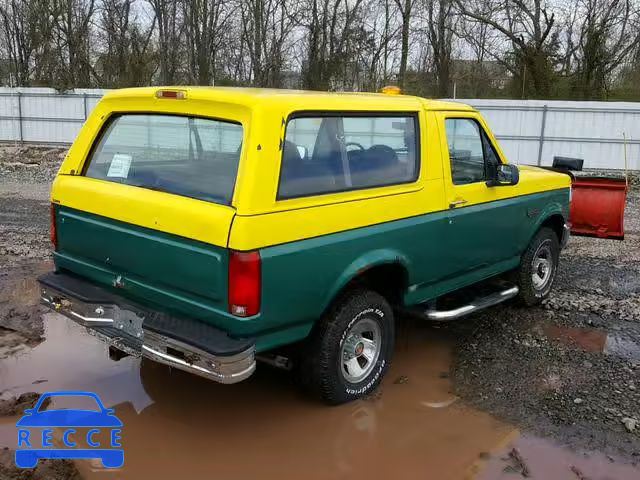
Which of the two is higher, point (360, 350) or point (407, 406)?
point (360, 350)

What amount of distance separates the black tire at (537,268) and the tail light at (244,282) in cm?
339

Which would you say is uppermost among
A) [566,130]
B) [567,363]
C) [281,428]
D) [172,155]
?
[566,130]

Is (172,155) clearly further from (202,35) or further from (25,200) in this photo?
(202,35)

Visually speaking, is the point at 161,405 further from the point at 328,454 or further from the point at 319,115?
the point at 319,115

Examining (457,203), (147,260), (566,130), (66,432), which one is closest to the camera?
(147,260)

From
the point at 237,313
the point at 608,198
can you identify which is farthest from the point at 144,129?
the point at 608,198

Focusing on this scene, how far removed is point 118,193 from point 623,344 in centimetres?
422

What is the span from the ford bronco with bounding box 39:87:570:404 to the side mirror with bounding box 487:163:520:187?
0.02 meters

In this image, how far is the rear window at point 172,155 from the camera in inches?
139

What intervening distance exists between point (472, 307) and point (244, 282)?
92.5 inches

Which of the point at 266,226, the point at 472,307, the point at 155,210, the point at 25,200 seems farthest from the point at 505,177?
the point at 25,200

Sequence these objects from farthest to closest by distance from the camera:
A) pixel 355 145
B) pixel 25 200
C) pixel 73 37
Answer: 1. pixel 73 37
2. pixel 25 200
3. pixel 355 145

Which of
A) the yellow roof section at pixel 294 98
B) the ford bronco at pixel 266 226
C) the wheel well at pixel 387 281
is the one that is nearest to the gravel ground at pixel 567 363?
the ford bronco at pixel 266 226

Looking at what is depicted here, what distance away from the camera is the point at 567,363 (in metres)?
4.85
